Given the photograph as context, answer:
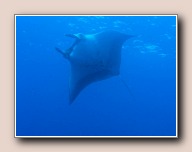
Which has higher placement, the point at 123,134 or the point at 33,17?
the point at 33,17

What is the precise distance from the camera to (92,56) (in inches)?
123

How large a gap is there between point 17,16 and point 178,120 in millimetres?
1790

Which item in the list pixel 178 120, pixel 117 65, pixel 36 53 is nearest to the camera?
pixel 178 120

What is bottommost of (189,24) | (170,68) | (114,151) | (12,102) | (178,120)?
(114,151)

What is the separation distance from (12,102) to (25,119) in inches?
9.3

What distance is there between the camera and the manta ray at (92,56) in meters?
3.12

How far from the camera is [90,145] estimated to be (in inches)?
113

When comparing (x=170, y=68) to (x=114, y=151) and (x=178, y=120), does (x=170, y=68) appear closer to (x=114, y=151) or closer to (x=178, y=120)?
(x=178, y=120)

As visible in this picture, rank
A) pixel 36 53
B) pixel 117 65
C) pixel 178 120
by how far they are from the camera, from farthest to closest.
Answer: pixel 36 53 → pixel 117 65 → pixel 178 120

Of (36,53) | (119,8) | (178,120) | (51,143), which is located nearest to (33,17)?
(119,8)

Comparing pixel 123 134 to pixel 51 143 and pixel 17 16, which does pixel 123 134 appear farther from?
pixel 17 16

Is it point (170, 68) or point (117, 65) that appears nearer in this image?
point (170, 68)

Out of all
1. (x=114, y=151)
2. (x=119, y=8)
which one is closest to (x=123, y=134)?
(x=114, y=151)

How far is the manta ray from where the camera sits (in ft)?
10.2
